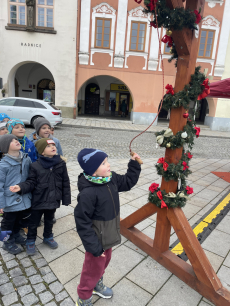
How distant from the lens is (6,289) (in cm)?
224

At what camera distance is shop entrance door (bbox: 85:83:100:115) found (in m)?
21.1

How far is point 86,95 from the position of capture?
21.3 meters

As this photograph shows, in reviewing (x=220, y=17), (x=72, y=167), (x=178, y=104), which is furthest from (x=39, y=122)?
(x=220, y=17)

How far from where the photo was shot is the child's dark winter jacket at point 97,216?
1806 millimetres

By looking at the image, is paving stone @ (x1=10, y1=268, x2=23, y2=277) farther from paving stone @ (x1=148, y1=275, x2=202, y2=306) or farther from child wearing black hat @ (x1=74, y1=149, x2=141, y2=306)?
paving stone @ (x1=148, y1=275, x2=202, y2=306)

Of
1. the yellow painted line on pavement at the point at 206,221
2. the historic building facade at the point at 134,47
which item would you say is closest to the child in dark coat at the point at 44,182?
the yellow painted line on pavement at the point at 206,221

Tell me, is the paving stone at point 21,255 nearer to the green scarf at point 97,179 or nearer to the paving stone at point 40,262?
the paving stone at point 40,262

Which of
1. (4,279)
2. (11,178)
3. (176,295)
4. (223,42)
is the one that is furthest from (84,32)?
(176,295)

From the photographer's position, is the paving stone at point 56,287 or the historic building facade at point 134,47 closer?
the paving stone at point 56,287

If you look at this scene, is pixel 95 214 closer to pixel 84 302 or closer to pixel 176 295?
pixel 84 302

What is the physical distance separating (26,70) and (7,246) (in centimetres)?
1960

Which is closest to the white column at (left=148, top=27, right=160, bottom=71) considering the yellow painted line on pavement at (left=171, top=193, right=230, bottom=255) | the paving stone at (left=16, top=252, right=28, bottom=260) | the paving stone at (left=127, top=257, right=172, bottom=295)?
the yellow painted line on pavement at (left=171, top=193, right=230, bottom=255)

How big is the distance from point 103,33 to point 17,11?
5.69 metres

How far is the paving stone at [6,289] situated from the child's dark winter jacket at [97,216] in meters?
1.06
